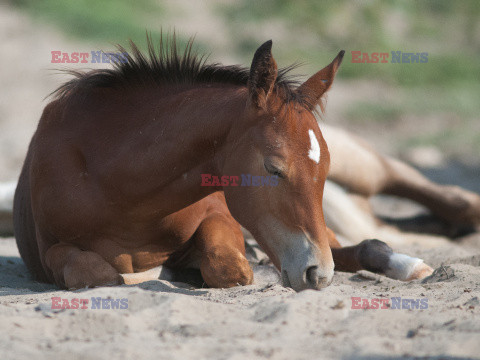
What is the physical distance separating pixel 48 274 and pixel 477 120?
901 cm

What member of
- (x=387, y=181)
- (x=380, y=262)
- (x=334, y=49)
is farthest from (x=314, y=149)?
(x=334, y=49)

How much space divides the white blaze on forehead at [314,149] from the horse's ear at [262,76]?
259mm

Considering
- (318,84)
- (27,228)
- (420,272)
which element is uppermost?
(318,84)

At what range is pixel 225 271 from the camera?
360 centimetres

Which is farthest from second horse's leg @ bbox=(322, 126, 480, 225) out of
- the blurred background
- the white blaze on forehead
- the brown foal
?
the white blaze on forehead

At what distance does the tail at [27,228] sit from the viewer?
4.17 meters

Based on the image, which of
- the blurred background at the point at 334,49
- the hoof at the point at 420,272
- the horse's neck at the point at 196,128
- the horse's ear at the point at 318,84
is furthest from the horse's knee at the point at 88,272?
the blurred background at the point at 334,49

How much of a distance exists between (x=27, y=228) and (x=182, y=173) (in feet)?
4.50

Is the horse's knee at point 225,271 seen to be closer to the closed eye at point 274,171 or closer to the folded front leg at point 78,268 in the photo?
the folded front leg at point 78,268

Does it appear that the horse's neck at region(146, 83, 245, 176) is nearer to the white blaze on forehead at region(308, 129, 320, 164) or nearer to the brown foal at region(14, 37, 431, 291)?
the brown foal at region(14, 37, 431, 291)

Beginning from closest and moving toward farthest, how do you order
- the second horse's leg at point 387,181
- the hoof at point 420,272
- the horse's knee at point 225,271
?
the horse's knee at point 225,271
the hoof at point 420,272
the second horse's leg at point 387,181

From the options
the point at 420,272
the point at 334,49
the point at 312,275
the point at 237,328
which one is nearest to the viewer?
the point at 237,328

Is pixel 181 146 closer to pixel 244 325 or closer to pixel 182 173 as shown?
pixel 182 173

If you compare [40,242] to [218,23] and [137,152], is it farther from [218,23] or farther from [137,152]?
[218,23]
